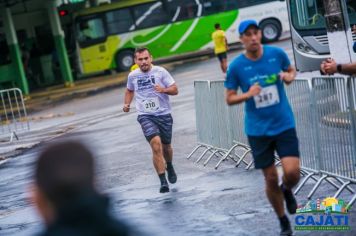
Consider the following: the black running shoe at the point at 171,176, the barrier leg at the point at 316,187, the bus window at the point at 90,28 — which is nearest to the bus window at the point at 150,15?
the bus window at the point at 90,28

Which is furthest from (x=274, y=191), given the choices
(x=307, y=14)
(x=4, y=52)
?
(x=4, y=52)

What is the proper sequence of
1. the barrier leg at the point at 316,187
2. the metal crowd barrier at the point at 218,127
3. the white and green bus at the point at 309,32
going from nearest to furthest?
the barrier leg at the point at 316,187
the metal crowd barrier at the point at 218,127
the white and green bus at the point at 309,32

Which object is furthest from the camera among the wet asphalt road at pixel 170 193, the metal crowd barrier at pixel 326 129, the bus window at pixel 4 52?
the bus window at pixel 4 52

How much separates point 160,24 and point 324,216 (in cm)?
2959

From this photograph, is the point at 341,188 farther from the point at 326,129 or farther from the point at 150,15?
the point at 150,15

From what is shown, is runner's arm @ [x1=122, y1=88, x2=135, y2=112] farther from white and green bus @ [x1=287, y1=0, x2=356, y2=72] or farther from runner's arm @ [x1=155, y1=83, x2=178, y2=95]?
white and green bus @ [x1=287, y1=0, x2=356, y2=72]

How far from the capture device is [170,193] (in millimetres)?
9578

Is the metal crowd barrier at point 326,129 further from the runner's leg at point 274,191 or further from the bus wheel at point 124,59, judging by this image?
the bus wheel at point 124,59

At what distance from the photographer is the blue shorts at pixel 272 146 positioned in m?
6.60

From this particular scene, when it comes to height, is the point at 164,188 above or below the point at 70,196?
below

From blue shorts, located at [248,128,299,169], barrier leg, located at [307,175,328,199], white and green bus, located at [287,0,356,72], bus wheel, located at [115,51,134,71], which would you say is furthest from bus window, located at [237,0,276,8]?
blue shorts, located at [248,128,299,169]

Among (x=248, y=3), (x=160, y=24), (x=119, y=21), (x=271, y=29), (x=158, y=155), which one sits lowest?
(x=158, y=155)

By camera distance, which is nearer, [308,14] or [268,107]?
[268,107]

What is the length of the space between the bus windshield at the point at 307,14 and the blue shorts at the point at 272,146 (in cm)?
1244
